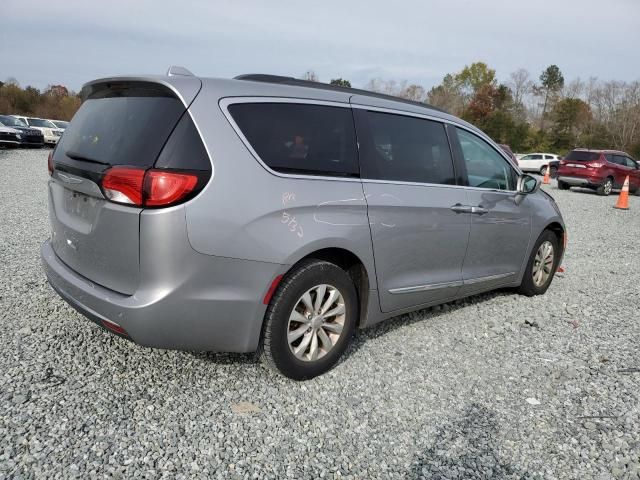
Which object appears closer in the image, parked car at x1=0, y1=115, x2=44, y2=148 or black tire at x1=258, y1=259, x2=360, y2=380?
black tire at x1=258, y1=259, x2=360, y2=380

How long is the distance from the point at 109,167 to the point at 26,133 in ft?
87.5

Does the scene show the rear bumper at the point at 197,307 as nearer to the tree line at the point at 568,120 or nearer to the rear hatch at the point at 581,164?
the rear hatch at the point at 581,164

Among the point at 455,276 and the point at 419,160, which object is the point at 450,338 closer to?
the point at 455,276

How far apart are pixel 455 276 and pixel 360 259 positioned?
3.92ft

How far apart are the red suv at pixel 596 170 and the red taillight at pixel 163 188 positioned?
62.0 ft

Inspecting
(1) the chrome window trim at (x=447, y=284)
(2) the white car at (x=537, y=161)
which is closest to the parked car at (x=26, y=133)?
(1) the chrome window trim at (x=447, y=284)

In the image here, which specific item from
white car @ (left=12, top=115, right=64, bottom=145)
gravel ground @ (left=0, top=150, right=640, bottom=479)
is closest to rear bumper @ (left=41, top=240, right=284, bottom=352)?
gravel ground @ (left=0, top=150, right=640, bottom=479)

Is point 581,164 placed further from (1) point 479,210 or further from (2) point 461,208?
(2) point 461,208

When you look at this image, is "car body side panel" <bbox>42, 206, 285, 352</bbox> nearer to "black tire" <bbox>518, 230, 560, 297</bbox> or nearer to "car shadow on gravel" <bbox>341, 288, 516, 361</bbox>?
"car shadow on gravel" <bbox>341, 288, 516, 361</bbox>

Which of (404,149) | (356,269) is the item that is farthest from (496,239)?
(356,269)

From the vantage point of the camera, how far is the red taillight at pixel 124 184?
2539 millimetres

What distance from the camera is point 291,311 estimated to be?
2.99 m

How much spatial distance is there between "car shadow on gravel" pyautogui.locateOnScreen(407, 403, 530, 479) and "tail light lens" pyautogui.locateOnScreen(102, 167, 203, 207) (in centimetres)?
178

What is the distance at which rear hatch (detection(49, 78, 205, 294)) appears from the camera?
8.55ft
